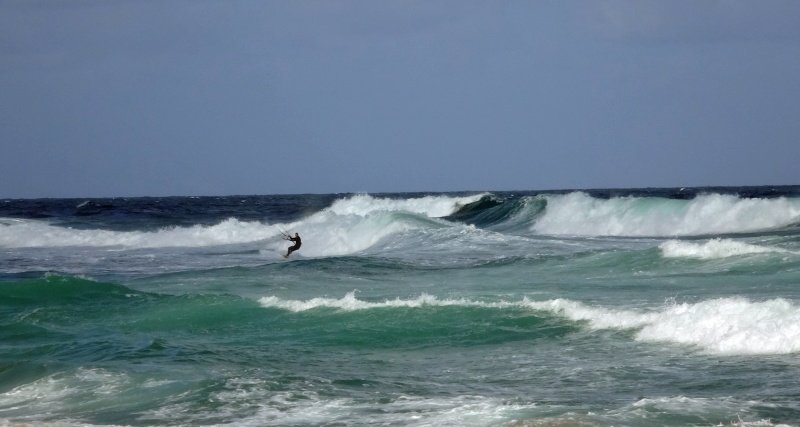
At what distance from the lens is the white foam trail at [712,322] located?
12.4 meters

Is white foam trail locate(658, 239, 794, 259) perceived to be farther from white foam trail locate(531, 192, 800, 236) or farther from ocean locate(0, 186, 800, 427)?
white foam trail locate(531, 192, 800, 236)

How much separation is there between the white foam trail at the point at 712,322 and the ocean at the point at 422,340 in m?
0.03

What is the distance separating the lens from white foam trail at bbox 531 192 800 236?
39562mm

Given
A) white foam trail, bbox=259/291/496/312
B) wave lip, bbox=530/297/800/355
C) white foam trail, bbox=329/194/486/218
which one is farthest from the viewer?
white foam trail, bbox=329/194/486/218

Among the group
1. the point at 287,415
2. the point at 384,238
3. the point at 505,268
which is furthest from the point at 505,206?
the point at 287,415

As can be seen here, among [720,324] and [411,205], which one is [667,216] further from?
[720,324]

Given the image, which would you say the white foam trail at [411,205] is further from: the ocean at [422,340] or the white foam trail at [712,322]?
the white foam trail at [712,322]

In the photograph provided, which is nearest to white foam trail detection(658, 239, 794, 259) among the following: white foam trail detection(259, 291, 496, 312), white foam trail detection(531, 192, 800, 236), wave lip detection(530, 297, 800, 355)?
white foam trail detection(259, 291, 496, 312)

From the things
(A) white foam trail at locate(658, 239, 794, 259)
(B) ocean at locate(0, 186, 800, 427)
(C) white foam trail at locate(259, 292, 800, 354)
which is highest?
(A) white foam trail at locate(658, 239, 794, 259)

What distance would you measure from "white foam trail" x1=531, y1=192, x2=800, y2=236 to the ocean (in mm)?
9527

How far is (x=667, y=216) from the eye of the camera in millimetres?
41781

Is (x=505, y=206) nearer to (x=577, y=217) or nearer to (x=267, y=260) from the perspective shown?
(x=577, y=217)

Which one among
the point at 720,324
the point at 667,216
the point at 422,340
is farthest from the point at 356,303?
the point at 667,216

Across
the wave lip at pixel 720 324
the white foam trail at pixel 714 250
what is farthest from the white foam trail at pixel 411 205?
the wave lip at pixel 720 324
